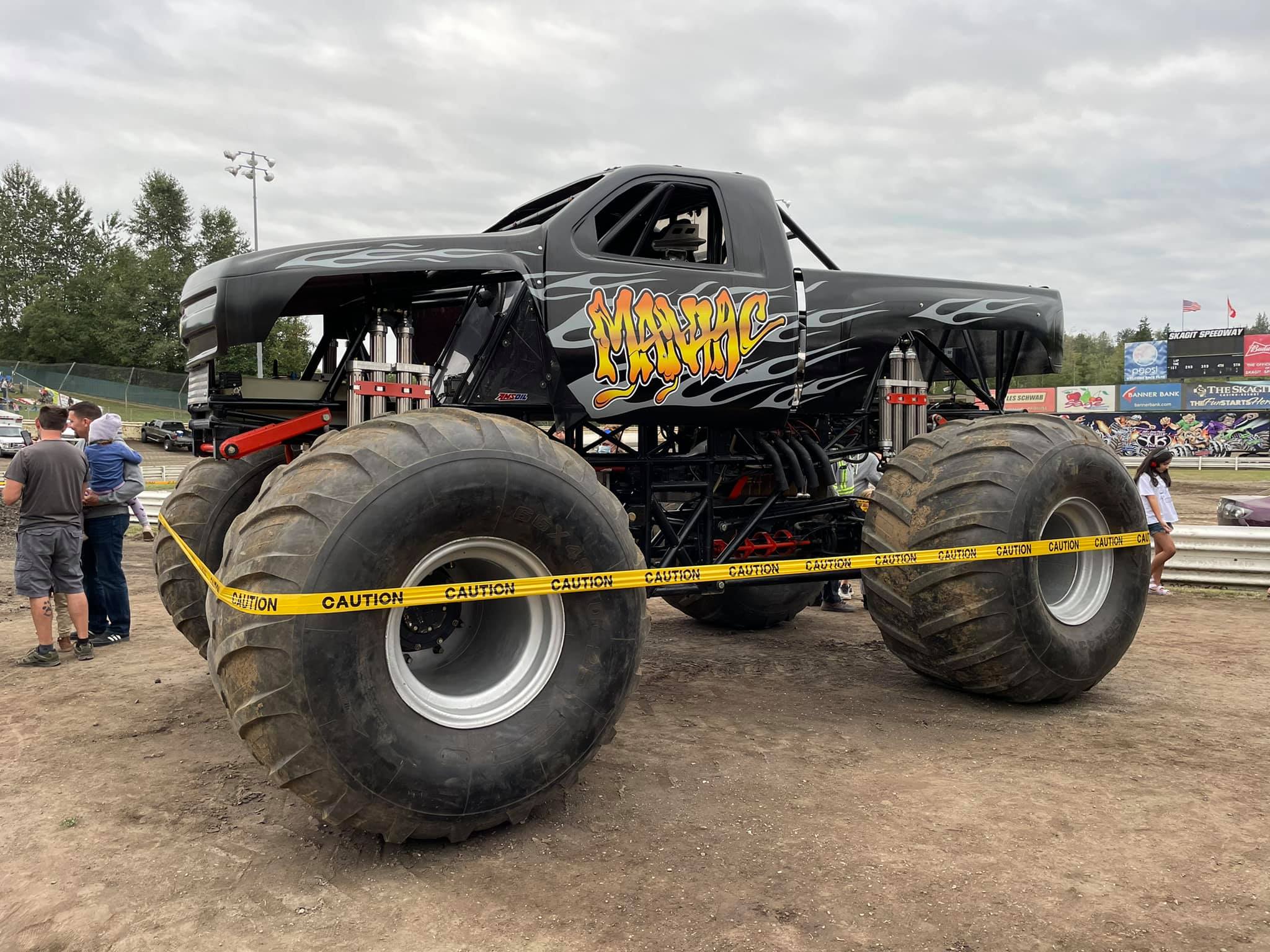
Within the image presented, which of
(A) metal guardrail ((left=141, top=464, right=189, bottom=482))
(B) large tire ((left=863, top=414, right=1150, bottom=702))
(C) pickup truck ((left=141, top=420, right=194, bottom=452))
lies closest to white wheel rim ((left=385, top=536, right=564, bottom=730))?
(B) large tire ((left=863, top=414, right=1150, bottom=702))

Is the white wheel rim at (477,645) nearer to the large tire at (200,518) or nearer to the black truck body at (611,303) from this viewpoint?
the black truck body at (611,303)

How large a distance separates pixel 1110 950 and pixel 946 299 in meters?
4.01

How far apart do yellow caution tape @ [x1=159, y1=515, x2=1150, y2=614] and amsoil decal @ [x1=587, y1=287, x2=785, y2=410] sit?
1.00m

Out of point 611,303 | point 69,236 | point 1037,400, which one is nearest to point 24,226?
point 69,236

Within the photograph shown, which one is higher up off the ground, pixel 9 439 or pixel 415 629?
pixel 9 439

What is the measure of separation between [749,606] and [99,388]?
158 feet

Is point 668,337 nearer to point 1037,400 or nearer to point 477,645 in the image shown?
point 477,645

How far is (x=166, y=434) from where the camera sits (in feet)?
133

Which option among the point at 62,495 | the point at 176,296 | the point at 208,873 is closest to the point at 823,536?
the point at 208,873

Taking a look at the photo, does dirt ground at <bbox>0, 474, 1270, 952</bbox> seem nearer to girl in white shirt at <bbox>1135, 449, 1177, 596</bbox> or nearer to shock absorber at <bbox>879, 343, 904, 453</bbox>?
shock absorber at <bbox>879, 343, 904, 453</bbox>

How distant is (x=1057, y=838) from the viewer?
354 cm

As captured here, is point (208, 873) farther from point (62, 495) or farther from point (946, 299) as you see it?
point (946, 299)

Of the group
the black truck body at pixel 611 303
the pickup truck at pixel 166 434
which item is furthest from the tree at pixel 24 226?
the black truck body at pixel 611 303

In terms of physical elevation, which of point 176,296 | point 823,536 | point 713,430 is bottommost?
point 823,536
